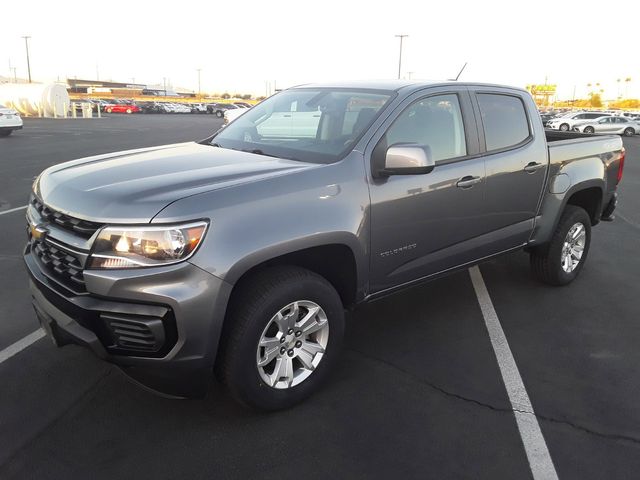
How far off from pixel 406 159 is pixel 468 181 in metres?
0.89

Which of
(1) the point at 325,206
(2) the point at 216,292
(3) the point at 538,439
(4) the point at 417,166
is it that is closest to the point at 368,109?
(4) the point at 417,166

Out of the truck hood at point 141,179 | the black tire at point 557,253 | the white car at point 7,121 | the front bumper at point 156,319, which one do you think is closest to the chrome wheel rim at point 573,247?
the black tire at point 557,253

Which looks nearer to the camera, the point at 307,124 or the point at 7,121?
the point at 307,124

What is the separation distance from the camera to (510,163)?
4312mm

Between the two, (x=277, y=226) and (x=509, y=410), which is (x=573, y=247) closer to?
(x=509, y=410)

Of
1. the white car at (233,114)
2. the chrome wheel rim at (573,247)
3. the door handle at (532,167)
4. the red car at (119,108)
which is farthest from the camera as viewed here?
the red car at (119,108)

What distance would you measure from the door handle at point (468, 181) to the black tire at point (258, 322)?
50.5 inches

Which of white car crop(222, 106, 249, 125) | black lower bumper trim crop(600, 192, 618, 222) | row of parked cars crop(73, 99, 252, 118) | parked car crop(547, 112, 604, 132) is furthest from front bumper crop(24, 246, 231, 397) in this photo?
row of parked cars crop(73, 99, 252, 118)

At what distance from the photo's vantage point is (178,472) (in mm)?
2645

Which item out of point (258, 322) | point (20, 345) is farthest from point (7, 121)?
point (258, 322)

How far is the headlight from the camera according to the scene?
255 centimetres

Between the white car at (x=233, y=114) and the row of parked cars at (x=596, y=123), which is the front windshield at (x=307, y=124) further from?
the row of parked cars at (x=596, y=123)

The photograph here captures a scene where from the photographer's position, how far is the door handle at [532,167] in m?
→ 4.49

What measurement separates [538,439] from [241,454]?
1.56m
